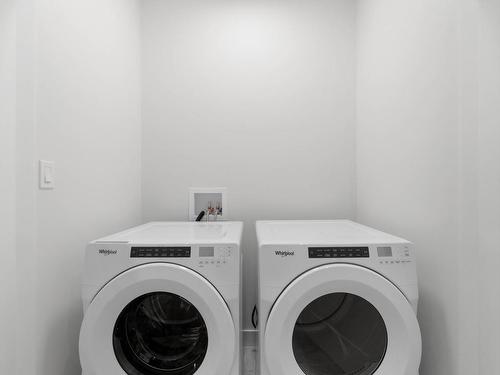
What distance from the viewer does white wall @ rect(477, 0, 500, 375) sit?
0.90 metres

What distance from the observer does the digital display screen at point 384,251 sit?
3.41 ft

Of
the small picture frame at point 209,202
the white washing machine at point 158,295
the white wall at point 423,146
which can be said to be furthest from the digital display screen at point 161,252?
the white wall at point 423,146

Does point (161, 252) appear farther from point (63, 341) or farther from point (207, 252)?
point (63, 341)

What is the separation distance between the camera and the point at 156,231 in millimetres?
1390

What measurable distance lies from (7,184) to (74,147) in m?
0.34

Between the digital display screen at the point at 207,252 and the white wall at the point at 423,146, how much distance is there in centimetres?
86

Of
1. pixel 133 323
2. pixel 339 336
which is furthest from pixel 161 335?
pixel 339 336

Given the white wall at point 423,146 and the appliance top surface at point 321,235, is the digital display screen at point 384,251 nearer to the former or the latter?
the appliance top surface at point 321,235

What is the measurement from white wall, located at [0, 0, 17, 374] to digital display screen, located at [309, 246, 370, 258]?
1010 millimetres

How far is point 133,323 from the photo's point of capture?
1128 mm

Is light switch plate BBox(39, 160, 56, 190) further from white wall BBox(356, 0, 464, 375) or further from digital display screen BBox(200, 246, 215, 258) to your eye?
white wall BBox(356, 0, 464, 375)

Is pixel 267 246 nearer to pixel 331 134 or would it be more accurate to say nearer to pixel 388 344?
pixel 388 344

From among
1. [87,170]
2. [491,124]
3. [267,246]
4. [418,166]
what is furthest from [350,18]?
[87,170]

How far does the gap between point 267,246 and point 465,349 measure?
754mm
